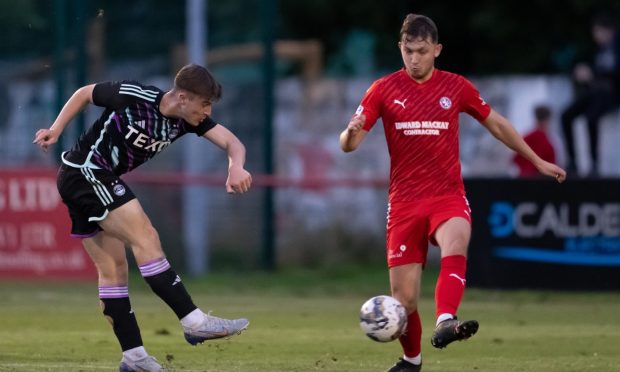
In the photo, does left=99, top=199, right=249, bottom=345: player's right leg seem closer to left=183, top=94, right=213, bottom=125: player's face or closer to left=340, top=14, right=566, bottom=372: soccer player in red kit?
left=183, top=94, right=213, bottom=125: player's face

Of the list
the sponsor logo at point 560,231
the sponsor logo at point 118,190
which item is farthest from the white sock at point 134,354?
the sponsor logo at point 560,231

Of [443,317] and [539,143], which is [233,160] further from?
[539,143]

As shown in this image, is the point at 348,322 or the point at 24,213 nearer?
the point at 348,322

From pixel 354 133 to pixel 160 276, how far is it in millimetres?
1571

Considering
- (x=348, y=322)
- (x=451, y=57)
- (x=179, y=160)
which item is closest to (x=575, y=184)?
(x=348, y=322)

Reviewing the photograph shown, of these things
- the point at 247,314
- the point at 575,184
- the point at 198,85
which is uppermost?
the point at 198,85

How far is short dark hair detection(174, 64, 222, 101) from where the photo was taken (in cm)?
898

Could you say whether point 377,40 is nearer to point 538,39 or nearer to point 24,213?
point 538,39

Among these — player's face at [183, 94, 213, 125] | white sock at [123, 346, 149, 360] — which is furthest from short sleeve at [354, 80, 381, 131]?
white sock at [123, 346, 149, 360]

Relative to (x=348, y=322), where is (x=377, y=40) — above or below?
above

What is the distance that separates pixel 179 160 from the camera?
21906mm

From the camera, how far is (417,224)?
31.2ft

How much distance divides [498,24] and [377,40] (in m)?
2.43

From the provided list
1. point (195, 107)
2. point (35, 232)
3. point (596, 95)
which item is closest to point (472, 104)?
point (195, 107)
